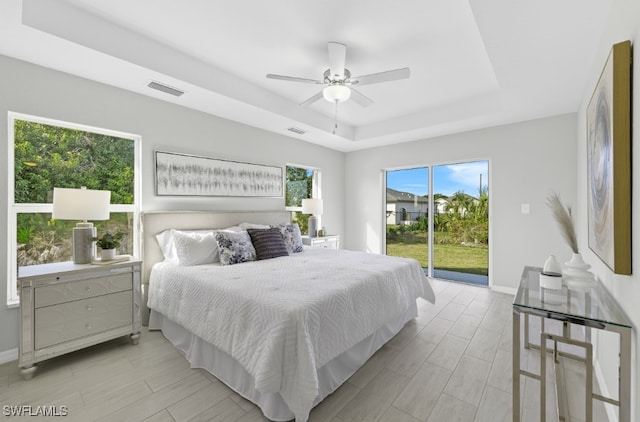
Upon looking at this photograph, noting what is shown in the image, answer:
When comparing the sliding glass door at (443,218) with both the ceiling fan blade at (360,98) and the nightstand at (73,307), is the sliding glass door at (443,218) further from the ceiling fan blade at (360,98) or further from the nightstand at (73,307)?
the nightstand at (73,307)

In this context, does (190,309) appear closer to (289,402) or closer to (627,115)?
(289,402)

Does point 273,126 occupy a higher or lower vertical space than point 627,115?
higher

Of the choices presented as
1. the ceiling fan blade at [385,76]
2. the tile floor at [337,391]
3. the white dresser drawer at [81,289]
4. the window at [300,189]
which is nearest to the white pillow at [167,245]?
the white dresser drawer at [81,289]

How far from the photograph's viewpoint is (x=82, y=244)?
2.40m

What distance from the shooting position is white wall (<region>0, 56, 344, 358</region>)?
2285 millimetres

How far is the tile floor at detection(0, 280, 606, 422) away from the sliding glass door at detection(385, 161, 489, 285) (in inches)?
82.7

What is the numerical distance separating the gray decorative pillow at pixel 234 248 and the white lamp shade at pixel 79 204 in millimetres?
1012

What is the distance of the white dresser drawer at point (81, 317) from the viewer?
2078mm

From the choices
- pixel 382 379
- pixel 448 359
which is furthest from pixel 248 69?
pixel 448 359

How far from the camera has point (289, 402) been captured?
5.05 feet

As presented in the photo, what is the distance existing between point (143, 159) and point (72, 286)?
1435 millimetres

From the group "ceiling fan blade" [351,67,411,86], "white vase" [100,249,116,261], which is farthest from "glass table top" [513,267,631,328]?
"white vase" [100,249,116,261]

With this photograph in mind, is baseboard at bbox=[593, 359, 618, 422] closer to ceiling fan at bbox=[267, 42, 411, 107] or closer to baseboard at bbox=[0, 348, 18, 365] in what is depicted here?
ceiling fan at bbox=[267, 42, 411, 107]

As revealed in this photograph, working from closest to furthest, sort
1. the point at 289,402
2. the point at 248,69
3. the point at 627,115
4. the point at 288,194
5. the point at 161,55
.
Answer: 1. the point at 627,115
2. the point at 289,402
3. the point at 161,55
4. the point at 248,69
5. the point at 288,194
